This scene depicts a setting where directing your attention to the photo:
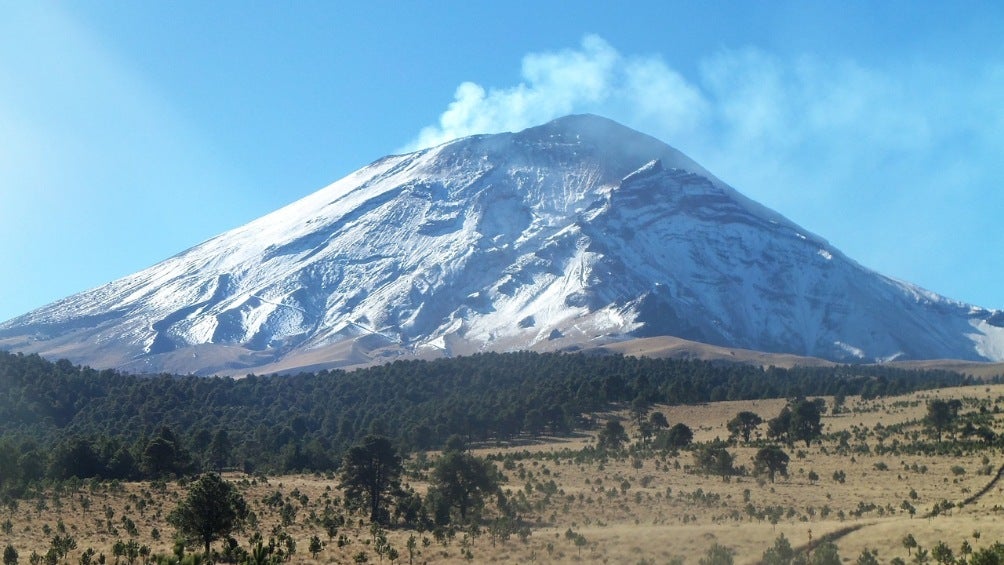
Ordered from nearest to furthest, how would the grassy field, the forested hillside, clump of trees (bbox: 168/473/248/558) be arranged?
the grassy field < clump of trees (bbox: 168/473/248/558) < the forested hillside

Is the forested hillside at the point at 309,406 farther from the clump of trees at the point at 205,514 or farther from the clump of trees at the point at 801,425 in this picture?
the clump of trees at the point at 801,425

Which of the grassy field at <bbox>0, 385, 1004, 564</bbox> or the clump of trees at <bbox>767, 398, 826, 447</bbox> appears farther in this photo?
the clump of trees at <bbox>767, 398, 826, 447</bbox>

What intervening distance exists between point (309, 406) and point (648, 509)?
9229 cm

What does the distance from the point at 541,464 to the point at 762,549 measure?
36523 mm

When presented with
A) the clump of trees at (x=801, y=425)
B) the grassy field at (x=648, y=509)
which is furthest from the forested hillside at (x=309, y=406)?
the clump of trees at (x=801, y=425)

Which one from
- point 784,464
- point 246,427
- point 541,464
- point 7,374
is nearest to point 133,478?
point 541,464

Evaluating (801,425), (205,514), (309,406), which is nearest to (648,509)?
(205,514)

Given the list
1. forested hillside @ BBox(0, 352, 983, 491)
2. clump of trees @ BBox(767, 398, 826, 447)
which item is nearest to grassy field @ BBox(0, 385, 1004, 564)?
clump of trees @ BBox(767, 398, 826, 447)

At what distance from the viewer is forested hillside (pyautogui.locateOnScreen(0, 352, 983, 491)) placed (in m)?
Result: 76.1

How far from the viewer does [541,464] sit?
253ft

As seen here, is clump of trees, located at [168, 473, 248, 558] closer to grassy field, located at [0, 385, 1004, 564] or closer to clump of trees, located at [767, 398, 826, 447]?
grassy field, located at [0, 385, 1004, 564]

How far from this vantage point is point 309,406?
138 m

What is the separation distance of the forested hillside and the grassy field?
11.2 metres

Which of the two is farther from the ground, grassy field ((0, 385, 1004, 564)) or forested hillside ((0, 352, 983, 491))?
forested hillside ((0, 352, 983, 491))
